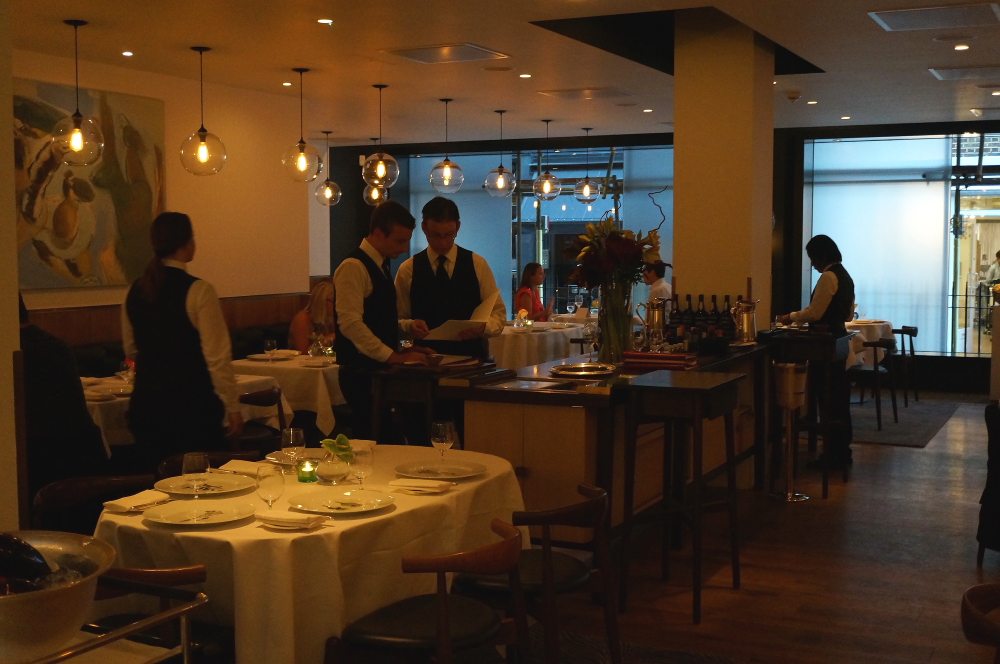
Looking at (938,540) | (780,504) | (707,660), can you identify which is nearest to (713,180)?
(780,504)

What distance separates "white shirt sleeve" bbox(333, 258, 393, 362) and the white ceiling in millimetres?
1954

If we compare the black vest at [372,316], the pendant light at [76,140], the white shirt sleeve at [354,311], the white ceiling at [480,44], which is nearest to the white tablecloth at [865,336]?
the white ceiling at [480,44]

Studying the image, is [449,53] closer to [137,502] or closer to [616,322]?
[616,322]

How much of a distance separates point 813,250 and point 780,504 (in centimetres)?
214

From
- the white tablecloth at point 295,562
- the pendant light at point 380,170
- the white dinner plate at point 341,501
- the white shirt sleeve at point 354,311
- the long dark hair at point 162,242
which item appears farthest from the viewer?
the pendant light at point 380,170

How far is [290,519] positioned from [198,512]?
303 millimetres

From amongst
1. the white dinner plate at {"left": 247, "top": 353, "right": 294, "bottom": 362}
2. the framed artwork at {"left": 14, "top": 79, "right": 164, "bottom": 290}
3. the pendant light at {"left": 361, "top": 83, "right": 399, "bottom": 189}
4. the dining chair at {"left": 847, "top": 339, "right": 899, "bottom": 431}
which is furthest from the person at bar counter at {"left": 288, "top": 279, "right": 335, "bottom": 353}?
the dining chair at {"left": 847, "top": 339, "right": 899, "bottom": 431}

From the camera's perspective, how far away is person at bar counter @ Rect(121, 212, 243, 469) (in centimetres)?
444

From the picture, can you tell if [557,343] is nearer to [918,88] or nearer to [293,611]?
[918,88]

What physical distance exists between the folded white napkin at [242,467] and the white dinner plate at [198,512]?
39 cm

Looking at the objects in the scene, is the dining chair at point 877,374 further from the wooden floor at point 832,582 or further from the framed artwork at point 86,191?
the framed artwork at point 86,191

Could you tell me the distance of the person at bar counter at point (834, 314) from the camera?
788cm

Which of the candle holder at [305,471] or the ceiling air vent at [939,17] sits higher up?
the ceiling air vent at [939,17]

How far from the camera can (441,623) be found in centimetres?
289
